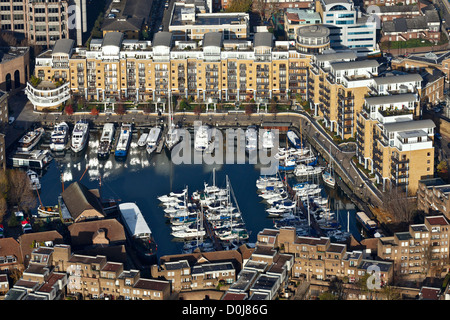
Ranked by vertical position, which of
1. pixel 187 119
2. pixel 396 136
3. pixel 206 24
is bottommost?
pixel 187 119

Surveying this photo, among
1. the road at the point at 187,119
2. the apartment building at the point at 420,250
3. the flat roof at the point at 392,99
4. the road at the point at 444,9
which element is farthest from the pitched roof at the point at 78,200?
the road at the point at 444,9

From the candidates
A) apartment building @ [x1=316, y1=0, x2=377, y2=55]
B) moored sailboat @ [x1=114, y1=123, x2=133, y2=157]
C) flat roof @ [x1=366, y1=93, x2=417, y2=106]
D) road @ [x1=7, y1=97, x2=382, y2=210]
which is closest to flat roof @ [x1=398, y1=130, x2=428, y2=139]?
flat roof @ [x1=366, y1=93, x2=417, y2=106]

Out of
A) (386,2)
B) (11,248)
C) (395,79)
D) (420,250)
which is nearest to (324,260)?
(420,250)

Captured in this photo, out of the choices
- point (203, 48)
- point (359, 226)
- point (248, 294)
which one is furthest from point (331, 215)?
point (203, 48)

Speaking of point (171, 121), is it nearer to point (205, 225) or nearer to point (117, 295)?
point (205, 225)

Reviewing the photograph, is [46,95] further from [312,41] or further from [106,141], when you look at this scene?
[312,41]

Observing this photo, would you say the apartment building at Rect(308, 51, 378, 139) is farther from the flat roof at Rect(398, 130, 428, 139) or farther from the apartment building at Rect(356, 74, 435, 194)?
the flat roof at Rect(398, 130, 428, 139)

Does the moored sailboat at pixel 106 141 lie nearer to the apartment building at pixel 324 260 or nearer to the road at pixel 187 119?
the road at pixel 187 119
